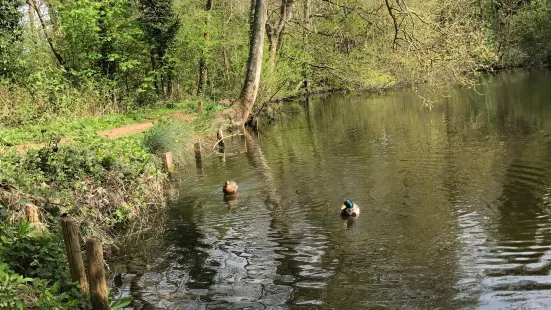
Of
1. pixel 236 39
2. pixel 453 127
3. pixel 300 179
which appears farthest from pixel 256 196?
pixel 236 39

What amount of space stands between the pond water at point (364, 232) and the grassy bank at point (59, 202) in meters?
0.69

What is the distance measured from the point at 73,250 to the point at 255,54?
15.2 meters

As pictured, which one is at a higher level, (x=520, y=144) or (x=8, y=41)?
(x=8, y=41)

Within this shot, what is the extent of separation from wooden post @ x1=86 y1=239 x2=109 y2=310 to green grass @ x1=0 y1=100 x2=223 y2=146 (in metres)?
4.93

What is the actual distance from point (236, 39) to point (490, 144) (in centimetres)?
1634

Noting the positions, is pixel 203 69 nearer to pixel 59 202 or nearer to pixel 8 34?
pixel 8 34

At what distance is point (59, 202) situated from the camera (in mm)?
8109

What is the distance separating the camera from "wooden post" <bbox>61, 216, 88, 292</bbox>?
551 cm

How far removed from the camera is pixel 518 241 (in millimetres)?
7734

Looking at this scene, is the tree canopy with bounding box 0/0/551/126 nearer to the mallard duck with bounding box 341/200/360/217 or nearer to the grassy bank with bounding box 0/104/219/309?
the grassy bank with bounding box 0/104/219/309

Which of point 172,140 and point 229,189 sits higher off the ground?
point 172,140

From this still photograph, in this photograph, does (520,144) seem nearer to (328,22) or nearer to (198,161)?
(198,161)

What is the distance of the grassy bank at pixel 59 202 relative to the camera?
5.40m

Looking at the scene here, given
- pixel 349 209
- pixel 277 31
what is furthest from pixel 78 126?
pixel 277 31
